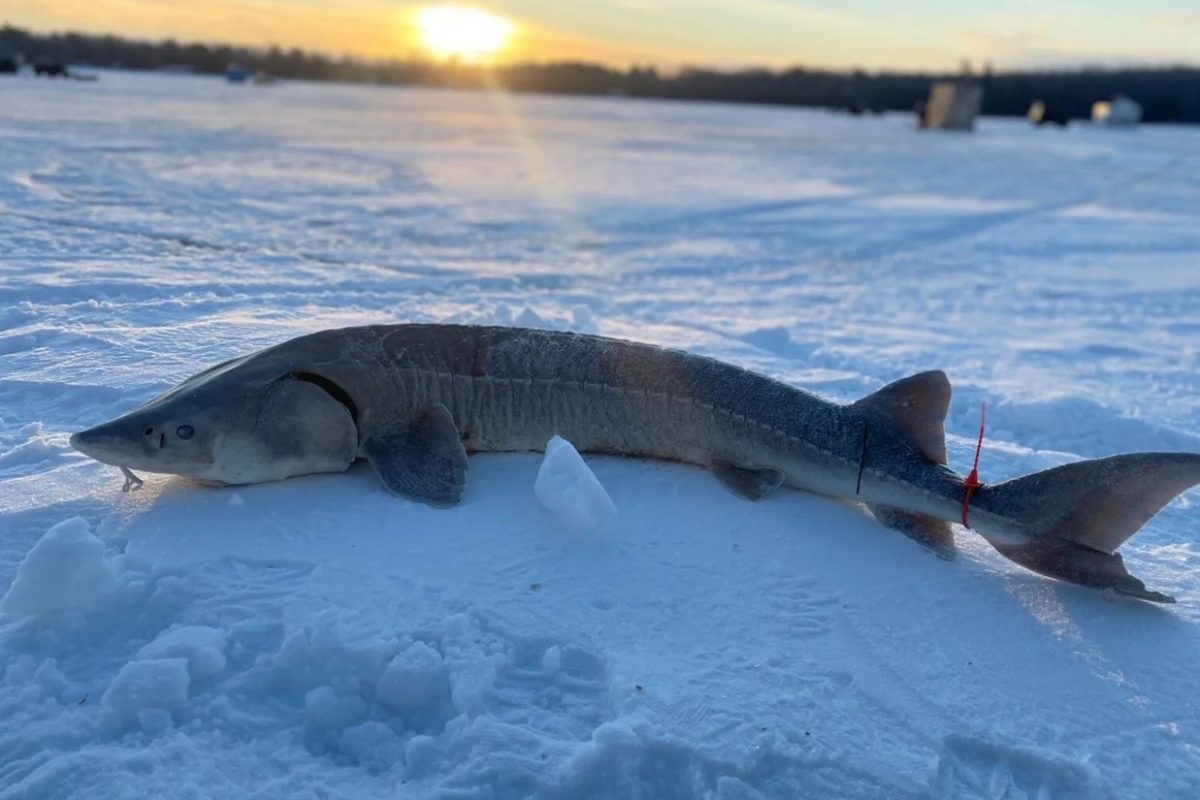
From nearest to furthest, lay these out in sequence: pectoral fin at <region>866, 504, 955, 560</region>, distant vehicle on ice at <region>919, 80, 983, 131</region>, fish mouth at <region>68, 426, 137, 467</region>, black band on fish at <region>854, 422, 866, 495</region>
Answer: fish mouth at <region>68, 426, 137, 467</region> → pectoral fin at <region>866, 504, 955, 560</region> → black band on fish at <region>854, 422, 866, 495</region> → distant vehicle on ice at <region>919, 80, 983, 131</region>

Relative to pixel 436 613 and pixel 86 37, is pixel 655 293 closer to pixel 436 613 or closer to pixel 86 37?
pixel 436 613

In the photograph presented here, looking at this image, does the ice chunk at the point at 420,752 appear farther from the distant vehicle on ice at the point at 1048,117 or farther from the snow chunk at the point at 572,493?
the distant vehicle on ice at the point at 1048,117

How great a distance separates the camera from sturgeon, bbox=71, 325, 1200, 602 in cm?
280

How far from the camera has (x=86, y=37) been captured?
9425 centimetres

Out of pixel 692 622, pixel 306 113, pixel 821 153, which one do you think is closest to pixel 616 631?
pixel 692 622

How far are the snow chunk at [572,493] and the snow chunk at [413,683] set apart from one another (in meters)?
0.76

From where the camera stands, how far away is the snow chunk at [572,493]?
2.96 meters

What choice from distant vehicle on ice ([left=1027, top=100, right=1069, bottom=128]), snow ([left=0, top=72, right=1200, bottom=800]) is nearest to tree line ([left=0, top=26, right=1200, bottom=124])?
distant vehicle on ice ([left=1027, top=100, right=1069, bottom=128])

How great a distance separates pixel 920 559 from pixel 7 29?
310ft

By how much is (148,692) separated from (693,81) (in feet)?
316

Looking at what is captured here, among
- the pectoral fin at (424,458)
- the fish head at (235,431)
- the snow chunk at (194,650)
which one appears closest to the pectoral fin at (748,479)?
the pectoral fin at (424,458)

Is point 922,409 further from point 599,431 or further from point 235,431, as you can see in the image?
point 235,431

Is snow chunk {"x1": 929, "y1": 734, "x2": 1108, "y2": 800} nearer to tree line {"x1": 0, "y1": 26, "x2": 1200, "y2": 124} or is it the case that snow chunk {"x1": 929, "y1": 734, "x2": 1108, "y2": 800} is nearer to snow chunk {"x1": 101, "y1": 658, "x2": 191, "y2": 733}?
snow chunk {"x1": 101, "y1": 658, "x2": 191, "y2": 733}

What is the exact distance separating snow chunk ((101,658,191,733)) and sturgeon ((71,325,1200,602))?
0.97m
